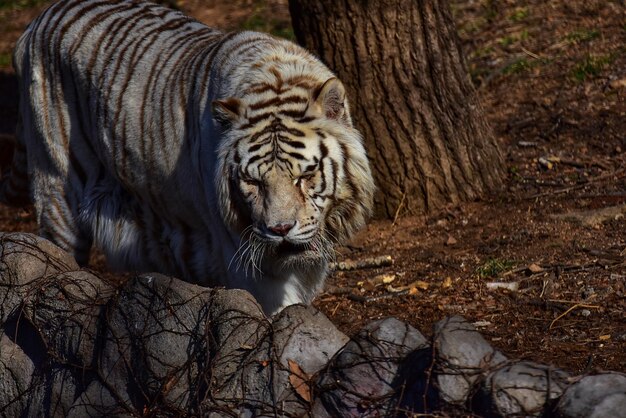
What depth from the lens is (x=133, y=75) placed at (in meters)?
5.49

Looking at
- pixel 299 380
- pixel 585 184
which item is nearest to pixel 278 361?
pixel 299 380

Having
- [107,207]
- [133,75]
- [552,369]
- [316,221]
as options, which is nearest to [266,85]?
[316,221]

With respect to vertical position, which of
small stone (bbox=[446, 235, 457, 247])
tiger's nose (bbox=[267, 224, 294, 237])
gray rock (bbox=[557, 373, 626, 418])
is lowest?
small stone (bbox=[446, 235, 457, 247])

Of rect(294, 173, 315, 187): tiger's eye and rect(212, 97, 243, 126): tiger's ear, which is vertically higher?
rect(212, 97, 243, 126): tiger's ear

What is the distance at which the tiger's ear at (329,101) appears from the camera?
4.54 meters

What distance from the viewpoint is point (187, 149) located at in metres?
5.09

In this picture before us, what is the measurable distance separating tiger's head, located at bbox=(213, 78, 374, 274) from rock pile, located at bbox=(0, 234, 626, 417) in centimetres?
56

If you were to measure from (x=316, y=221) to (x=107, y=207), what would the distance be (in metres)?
1.66

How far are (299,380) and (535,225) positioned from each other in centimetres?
252

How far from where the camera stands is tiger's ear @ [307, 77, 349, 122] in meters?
4.54

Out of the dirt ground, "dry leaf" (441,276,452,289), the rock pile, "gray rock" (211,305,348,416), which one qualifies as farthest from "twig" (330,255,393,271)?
"gray rock" (211,305,348,416)

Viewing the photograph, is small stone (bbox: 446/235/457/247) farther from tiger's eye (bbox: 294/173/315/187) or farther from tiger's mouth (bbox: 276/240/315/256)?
tiger's eye (bbox: 294/173/315/187)

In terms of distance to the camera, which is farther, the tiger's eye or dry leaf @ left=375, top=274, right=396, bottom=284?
dry leaf @ left=375, top=274, right=396, bottom=284

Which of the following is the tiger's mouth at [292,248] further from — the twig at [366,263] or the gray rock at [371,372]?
the twig at [366,263]
